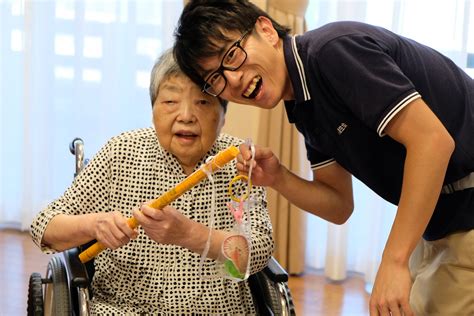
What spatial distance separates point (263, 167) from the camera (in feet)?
6.09

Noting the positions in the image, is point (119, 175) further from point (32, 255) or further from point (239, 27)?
point (32, 255)

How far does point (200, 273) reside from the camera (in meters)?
2.00

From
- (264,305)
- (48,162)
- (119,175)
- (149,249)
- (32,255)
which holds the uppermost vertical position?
(119,175)

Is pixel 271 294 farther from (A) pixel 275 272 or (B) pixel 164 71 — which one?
(B) pixel 164 71

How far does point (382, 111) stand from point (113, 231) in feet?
2.36

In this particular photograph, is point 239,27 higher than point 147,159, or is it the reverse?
point 239,27

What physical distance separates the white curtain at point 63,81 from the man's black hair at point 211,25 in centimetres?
238

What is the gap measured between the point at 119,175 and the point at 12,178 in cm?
259

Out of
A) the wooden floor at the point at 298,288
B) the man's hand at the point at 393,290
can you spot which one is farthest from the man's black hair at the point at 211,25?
the wooden floor at the point at 298,288

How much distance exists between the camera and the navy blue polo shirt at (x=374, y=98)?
1503mm

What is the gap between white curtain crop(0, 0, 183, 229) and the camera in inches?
164

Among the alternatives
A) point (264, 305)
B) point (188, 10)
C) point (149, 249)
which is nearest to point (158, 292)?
point (149, 249)

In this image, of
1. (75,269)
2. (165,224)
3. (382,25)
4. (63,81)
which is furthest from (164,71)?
(63,81)

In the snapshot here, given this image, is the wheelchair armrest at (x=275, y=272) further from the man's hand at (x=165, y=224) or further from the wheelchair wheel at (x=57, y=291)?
the wheelchair wheel at (x=57, y=291)
